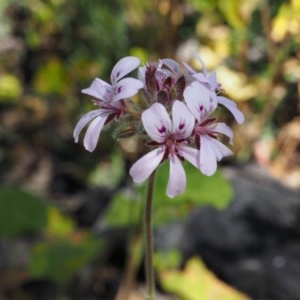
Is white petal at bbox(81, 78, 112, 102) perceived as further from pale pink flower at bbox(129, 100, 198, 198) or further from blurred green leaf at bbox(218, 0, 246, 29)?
blurred green leaf at bbox(218, 0, 246, 29)

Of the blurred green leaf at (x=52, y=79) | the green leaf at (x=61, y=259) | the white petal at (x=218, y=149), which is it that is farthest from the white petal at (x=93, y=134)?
the blurred green leaf at (x=52, y=79)

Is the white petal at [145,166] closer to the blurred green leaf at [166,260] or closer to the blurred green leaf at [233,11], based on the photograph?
the blurred green leaf at [166,260]

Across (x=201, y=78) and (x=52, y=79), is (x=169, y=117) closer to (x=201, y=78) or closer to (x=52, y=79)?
(x=201, y=78)

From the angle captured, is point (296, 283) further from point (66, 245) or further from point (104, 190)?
point (104, 190)

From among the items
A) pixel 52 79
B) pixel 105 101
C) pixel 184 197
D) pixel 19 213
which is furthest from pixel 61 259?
pixel 52 79

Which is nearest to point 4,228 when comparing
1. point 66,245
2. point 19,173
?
point 66,245
